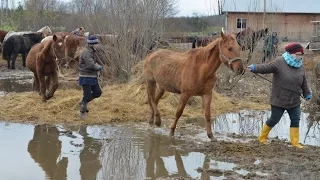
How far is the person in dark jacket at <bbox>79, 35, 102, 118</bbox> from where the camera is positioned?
33.3 ft

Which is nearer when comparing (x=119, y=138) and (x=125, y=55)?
(x=119, y=138)

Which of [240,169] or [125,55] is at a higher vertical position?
[125,55]

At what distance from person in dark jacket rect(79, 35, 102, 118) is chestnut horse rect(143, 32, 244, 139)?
110cm

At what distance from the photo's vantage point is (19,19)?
40406 mm

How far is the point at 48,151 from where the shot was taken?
26.2ft

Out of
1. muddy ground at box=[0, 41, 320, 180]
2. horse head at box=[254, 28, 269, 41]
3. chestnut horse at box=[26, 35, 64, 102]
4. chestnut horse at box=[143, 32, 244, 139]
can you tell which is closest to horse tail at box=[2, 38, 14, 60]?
chestnut horse at box=[26, 35, 64, 102]

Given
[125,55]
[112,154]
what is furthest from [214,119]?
[125,55]

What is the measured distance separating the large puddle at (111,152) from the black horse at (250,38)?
402 cm

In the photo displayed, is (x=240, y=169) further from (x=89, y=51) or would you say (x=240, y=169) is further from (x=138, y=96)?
(x=138, y=96)

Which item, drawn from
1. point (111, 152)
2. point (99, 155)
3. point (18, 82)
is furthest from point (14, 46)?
point (99, 155)

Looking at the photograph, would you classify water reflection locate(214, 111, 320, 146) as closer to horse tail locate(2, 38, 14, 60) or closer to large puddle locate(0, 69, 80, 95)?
large puddle locate(0, 69, 80, 95)

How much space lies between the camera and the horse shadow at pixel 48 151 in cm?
687

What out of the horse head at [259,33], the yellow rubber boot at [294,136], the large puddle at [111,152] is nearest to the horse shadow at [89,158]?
the large puddle at [111,152]

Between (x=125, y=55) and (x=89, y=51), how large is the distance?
5.08 m
